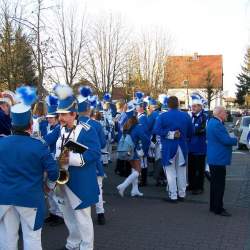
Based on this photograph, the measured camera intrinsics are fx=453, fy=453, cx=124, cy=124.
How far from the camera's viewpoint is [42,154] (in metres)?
4.31

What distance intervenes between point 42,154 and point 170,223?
134 inches

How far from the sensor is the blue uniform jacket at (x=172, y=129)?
27.9 ft

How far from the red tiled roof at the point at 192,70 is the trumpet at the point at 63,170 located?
1633 inches

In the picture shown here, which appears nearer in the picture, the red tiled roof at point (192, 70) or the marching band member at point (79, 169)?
the marching band member at point (79, 169)

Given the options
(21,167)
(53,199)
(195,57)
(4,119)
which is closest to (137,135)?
(53,199)

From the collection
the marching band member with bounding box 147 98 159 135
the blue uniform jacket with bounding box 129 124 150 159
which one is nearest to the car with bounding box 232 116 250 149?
the marching band member with bounding box 147 98 159 135

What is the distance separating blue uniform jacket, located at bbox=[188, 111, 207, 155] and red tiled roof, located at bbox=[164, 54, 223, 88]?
3658 centimetres

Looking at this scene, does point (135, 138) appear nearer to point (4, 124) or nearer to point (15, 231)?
point (4, 124)

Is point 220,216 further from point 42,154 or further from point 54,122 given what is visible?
point 42,154

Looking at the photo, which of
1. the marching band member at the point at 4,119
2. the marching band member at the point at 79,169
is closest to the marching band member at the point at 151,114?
the marching band member at the point at 4,119

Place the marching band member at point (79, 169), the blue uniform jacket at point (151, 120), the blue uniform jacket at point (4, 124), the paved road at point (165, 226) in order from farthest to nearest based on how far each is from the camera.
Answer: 1. the blue uniform jacket at point (151, 120)
2. the blue uniform jacket at point (4, 124)
3. the paved road at point (165, 226)
4. the marching band member at point (79, 169)

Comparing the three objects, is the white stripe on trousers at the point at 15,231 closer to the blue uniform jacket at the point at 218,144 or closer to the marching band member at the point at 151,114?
the blue uniform jacket at the point at 218,144

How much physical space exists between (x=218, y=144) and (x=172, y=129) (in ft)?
4.13

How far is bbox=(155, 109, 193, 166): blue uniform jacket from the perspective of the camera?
852cm
